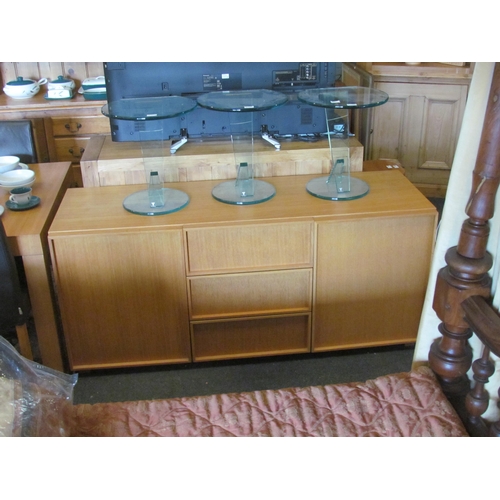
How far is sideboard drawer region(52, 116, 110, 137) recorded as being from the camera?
355cm

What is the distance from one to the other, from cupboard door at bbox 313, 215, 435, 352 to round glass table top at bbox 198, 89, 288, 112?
0.50 metres

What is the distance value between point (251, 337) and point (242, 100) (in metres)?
0.94

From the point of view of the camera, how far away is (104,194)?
229 centimetres

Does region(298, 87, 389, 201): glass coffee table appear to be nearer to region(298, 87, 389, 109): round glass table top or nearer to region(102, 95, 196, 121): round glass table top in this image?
region(298, 87, 389, 109): round glass table top

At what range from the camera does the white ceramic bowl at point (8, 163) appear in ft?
8.04

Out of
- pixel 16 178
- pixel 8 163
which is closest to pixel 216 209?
pixel 16 178

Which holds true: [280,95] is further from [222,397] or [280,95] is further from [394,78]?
[394,78]

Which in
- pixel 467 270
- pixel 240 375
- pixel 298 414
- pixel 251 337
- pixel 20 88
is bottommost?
Answer: pixel 240 375

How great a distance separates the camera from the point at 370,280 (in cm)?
223

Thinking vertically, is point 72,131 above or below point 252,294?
above

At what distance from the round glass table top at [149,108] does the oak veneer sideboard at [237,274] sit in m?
0.36

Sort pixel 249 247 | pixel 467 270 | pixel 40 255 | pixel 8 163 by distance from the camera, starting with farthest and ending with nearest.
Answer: pixel 8 163 < pixel 249 247 < pixel 40 255 < pixel 467 270

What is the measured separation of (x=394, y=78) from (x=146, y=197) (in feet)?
6.39

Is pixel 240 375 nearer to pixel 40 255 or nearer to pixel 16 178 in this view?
pixel 40 255
